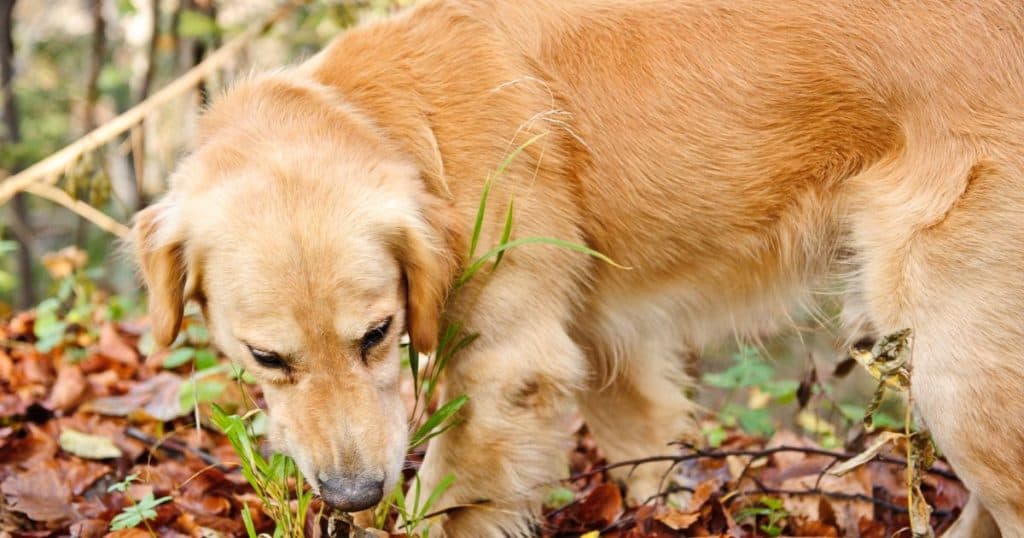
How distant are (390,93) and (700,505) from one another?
5.48ft

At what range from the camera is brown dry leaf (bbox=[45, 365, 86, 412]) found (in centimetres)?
394

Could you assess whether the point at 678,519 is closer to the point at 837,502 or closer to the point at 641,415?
the point at 837,502

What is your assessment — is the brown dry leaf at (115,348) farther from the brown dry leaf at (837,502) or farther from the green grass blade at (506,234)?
the brown dry leaf at (837,502)

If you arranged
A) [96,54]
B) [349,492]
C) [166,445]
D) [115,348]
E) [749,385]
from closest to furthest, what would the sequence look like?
[349,492], [166,445], [749,385], [115,348], [96,54]

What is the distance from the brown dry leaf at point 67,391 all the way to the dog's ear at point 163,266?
142cm

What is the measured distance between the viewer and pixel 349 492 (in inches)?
96.8

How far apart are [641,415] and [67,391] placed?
2.34 meters

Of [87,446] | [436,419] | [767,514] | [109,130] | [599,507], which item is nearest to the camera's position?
[436,419]

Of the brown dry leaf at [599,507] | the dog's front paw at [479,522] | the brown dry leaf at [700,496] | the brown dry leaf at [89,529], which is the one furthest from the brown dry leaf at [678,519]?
the brown dry leaf at [89,529]

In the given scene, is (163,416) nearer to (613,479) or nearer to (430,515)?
(430,515)

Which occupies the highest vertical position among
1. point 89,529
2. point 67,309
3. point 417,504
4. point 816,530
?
point 417,504

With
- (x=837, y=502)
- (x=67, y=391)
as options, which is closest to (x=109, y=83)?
(x=67, y=391)

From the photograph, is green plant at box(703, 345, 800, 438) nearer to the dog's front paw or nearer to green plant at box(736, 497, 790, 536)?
green plant at box(736, 497, 790, 536)

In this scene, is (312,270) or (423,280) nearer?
(312,270)
